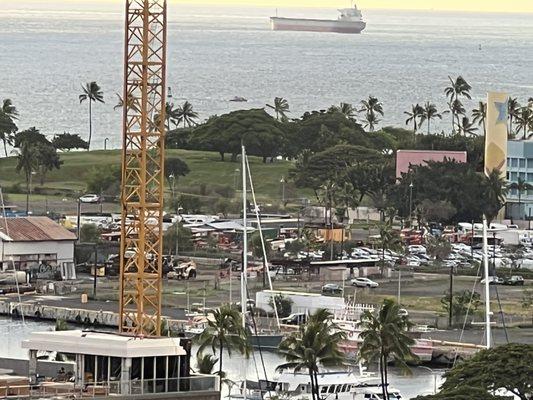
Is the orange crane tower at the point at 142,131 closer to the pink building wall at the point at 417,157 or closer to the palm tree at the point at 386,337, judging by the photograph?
the palm tree at the point at 386,337

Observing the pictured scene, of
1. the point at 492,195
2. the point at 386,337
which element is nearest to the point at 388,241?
the point at 492,195

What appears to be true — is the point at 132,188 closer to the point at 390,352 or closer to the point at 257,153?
the point at 390,352

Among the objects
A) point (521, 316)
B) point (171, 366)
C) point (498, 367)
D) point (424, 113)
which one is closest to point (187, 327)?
point (521, 316)

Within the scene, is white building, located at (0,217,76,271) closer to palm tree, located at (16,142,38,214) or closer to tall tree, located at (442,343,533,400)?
palm tree, located at (16,142,38,214)

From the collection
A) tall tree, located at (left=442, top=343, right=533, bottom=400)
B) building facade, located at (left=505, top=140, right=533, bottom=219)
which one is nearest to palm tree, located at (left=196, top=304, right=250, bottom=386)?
tall tree, located at (left=442, top=343, right=533, bottom=400)

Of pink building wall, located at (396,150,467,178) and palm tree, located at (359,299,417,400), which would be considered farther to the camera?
pink building wall, located at (396,150,467,178)

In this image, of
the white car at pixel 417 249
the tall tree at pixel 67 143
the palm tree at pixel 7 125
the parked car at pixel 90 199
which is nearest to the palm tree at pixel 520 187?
the white car at pixel 417 249
